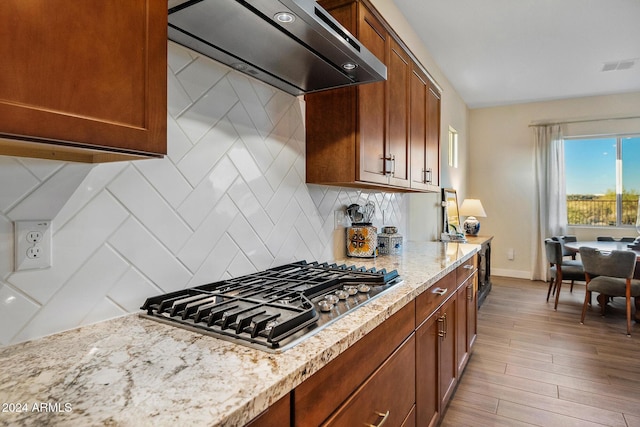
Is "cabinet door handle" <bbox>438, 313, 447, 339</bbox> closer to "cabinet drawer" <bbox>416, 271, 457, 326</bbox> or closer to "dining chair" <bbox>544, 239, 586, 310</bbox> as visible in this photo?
"cabinet drawer" <bbox>416, 271, 457, 326</bbox>

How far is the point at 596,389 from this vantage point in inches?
93.4

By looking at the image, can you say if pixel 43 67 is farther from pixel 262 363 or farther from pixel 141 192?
pixel 262 363

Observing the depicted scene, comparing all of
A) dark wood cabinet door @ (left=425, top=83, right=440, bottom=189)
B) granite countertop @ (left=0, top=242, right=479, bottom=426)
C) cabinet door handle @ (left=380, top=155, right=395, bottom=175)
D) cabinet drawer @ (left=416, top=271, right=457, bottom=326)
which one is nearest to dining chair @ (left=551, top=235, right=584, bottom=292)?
dark wood cabinet door @ (left=425, top=83, right=440, bottom=189)

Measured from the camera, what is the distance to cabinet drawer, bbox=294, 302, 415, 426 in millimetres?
787

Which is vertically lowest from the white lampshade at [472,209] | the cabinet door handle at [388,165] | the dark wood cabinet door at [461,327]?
the dark wood cabinet door at [461,327]

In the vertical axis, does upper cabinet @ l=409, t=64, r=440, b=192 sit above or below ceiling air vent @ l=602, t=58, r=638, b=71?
below

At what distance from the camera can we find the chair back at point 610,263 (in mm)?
3264

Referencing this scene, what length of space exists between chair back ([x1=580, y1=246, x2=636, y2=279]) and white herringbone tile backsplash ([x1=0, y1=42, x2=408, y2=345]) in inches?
121

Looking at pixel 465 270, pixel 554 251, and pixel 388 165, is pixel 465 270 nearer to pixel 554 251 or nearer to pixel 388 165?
pixel 388 165

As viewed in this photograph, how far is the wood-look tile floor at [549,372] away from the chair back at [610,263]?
0.56 m

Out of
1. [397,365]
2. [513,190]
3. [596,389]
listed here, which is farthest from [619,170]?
[397,365]

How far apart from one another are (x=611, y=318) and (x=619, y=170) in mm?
2667

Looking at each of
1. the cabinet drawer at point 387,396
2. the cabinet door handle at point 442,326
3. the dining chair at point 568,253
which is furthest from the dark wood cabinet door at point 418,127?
the dining chair at point 568,253

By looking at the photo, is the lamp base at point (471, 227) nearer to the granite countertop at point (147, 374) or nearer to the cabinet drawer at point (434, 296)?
the cabinet drawer at point (434, 296)
